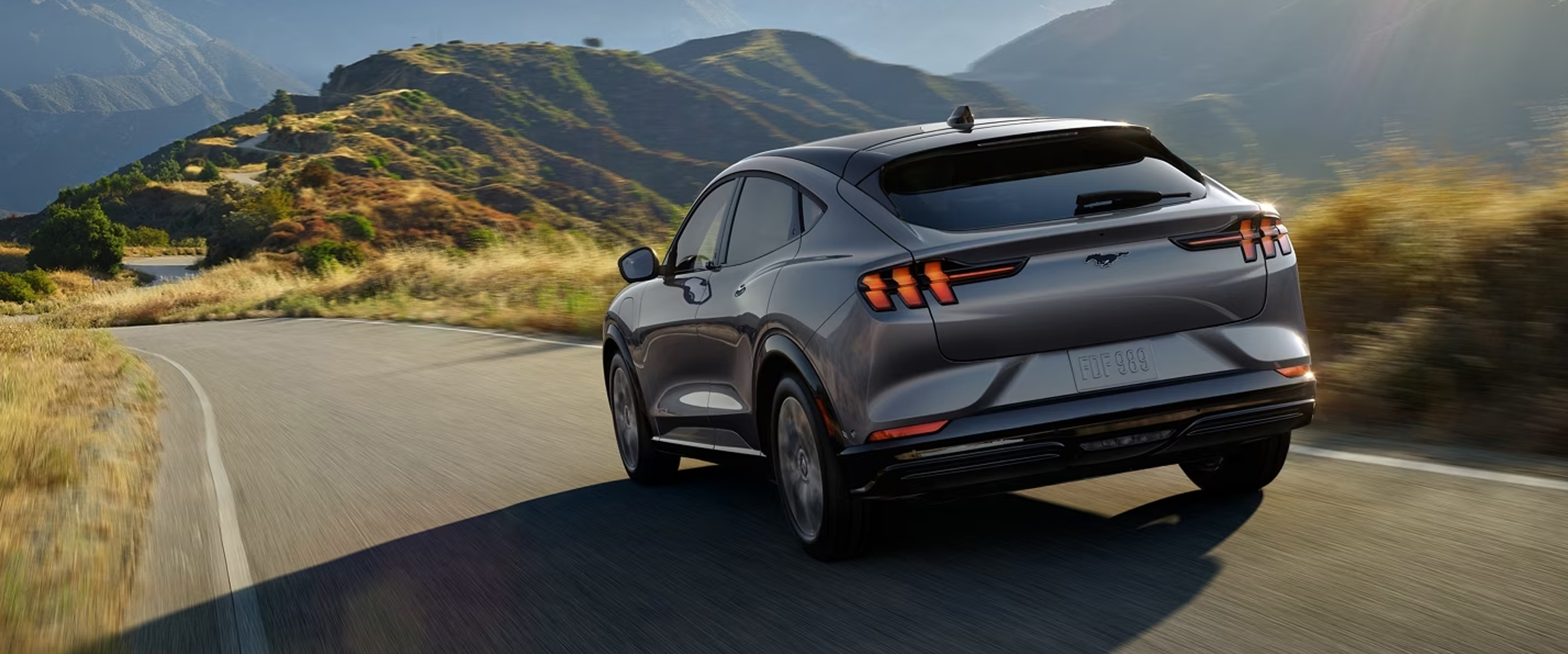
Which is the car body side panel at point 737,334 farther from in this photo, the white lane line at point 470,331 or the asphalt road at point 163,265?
the asphalt road at point 163,265

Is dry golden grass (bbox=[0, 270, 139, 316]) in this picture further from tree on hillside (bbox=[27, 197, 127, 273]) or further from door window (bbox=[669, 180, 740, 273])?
door window (bbox=[669, 180, 740, 273])

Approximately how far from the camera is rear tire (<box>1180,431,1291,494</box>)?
531 centimetres

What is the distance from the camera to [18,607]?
17.6ft

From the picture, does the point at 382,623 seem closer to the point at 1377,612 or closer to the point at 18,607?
the point at 18,607

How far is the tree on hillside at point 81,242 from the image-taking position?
83000 mm

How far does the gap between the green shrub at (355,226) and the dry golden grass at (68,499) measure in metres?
50.7

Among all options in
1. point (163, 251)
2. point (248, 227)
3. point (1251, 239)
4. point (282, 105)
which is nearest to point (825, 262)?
point (1251, 239)

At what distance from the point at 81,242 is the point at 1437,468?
88935mm

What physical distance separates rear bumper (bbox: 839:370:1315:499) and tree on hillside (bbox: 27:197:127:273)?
8621cm

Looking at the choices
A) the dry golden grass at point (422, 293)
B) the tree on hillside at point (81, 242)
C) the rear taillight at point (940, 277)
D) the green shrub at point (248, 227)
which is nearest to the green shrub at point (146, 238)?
the tree on hillside at point (81, 242)

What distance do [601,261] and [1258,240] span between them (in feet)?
62.0

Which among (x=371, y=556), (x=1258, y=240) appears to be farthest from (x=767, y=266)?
(x=371, y=556)

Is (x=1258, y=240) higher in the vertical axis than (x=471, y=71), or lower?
lower

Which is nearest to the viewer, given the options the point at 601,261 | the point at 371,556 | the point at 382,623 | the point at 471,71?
the point at 382,623
